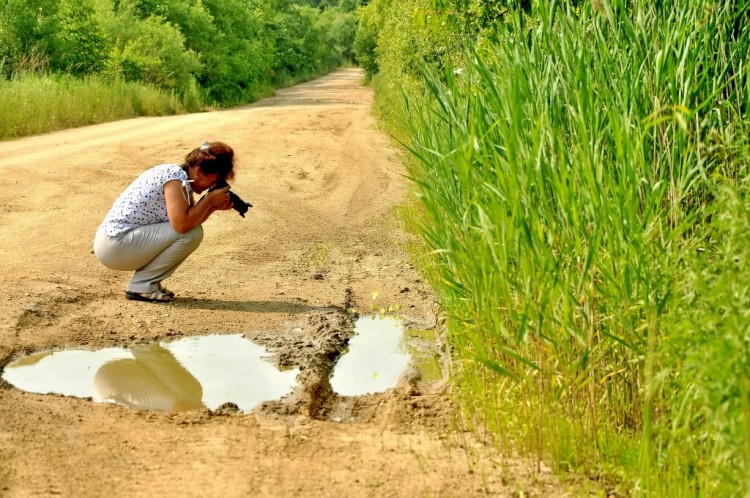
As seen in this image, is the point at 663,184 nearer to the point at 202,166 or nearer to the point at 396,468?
the point at 396,468

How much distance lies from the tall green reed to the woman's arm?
89.4 inches

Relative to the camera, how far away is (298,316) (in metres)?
6.64

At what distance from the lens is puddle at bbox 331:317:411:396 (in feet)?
18.0

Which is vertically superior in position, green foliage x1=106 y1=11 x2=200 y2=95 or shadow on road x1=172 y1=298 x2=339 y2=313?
shadow on road x1=172 y1=298 x2=339 y2=313

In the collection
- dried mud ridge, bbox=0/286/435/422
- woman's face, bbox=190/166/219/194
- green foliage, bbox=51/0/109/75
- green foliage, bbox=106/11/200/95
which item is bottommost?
green foliage, bbox=106/11/200/95

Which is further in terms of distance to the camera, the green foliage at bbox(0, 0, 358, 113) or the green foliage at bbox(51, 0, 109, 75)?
the green foliage at bbox(51, 0, 109, 75)

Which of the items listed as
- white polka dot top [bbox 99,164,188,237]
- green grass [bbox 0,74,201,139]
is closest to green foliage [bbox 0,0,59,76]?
green grass [bbox 0,74,201,139]

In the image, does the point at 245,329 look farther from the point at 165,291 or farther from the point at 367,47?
the point at 367,47

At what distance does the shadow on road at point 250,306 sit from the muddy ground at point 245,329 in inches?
0.8

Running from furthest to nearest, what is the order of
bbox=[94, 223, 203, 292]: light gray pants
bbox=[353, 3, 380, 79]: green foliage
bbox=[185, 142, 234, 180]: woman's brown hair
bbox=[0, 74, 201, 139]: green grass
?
bbox=[353, 3, 380, 79]: green foliage
bbox=[0, 74, 201, 139]: green grass
bbox=[94, 223, 203, 292]: light gray pants
bbox=[185, 142, 234, 180]: woman's brown hair

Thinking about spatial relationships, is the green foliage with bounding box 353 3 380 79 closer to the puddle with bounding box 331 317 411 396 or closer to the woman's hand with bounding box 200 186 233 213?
the woman's hand with bounding box 200 186 233 213

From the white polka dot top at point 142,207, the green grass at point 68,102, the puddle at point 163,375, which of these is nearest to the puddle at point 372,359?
the puddle at point 163,375

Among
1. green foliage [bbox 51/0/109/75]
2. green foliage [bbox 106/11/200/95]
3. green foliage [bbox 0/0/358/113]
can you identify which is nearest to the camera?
green foliage [bbox 0/0/358/113]

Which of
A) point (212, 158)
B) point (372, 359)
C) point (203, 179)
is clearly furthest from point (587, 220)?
point (203, 179)
